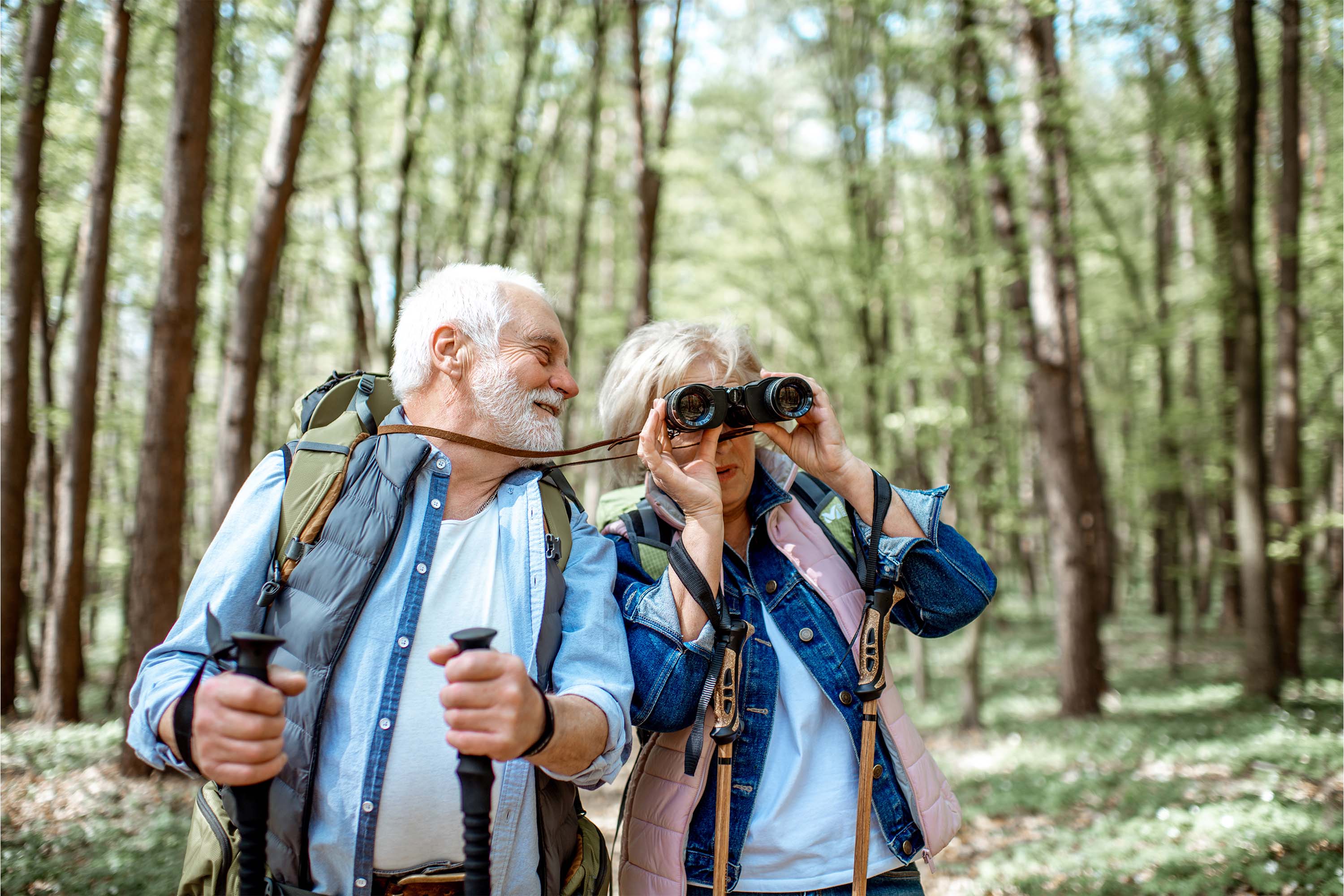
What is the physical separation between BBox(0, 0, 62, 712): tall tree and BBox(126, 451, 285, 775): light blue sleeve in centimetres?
592

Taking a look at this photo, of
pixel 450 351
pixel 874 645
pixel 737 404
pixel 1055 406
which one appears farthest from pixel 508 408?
pixel 1055 406

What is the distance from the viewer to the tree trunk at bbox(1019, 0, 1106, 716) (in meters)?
8.18

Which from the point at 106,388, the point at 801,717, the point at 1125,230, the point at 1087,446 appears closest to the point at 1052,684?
the point at 1087,446

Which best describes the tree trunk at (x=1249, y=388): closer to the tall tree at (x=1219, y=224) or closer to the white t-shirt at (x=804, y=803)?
the tall tree at (x=1219, y=224)

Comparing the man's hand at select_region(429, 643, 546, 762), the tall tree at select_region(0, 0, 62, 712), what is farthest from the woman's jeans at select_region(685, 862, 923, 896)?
the tall tree at select_region(0, 0, 62, 712)

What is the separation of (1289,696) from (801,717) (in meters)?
8.92

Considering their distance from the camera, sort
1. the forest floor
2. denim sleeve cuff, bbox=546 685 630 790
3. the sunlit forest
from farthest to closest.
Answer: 1. the sunlit forest
2. the forest floor
3. denim sleeve cuff, bbox=546 685 630 790

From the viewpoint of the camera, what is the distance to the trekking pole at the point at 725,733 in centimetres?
175

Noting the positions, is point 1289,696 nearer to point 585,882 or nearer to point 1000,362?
point 1000,362

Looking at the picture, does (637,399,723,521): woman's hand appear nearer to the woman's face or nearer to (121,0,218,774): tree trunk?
the woman's face

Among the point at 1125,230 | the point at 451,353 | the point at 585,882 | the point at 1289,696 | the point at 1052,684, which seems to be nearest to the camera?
the point at 585,882

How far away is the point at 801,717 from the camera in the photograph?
190 centimetres

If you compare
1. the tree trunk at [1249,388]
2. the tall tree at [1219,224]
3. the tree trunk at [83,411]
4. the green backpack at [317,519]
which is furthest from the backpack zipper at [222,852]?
the tall tree at [1219,224]

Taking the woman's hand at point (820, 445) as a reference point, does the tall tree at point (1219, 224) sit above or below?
above
